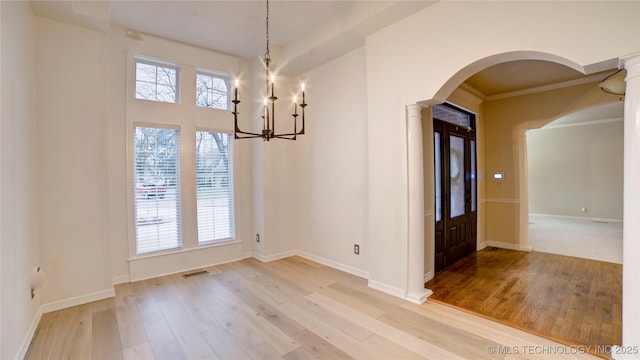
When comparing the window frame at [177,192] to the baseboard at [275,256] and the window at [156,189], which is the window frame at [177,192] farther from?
the baseboard at [275,256]

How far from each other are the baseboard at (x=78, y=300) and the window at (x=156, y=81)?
2566 millimetres

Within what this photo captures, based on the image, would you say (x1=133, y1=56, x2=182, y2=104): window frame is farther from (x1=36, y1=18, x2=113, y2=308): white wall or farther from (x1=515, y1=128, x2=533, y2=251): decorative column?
(x1=515, y1=128, x2=533, y2=251): decorative column

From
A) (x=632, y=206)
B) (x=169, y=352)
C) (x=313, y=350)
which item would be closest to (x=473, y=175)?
(x=632, y=206)

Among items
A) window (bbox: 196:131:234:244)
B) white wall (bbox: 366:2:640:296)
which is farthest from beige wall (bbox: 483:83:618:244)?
window (bbox: 196:131:234:244)

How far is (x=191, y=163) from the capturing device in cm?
433

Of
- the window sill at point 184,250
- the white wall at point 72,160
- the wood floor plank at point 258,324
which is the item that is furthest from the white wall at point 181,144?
the wood floor plank at point 258,324

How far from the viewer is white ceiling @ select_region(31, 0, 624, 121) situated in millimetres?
3059

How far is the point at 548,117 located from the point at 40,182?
24.4ft

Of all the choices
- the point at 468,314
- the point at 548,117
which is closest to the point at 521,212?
the point at 548,117

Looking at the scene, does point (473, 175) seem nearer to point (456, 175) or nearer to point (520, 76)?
point (456, 175)

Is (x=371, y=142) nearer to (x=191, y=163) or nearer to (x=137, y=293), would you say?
(x=191, y=163)

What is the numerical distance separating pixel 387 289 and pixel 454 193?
217 centimetres

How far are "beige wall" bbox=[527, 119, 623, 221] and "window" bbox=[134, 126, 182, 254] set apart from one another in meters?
10.9

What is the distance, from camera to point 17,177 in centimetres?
238
